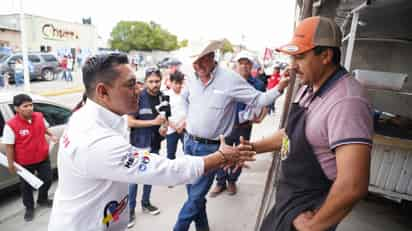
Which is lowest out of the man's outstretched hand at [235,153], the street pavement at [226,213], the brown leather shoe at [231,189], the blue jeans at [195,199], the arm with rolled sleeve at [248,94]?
the street pavement at [226,213]

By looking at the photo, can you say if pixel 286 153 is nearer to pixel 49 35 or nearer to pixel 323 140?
pixel 323 140

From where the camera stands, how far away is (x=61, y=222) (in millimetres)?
1337

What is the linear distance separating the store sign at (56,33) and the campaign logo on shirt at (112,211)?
28.7 meters

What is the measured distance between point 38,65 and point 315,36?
18.9 metres

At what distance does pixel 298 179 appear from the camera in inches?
55.8

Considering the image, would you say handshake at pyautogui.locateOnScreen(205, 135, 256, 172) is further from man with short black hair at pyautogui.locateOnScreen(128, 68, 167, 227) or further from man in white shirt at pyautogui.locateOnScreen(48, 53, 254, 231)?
man with short black hair at pyautogui.locateOnScreen(128, 68, 167, 227)

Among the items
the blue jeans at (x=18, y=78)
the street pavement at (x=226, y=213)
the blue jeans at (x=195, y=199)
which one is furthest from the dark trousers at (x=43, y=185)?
the blue jeans at (x=18, y=78)

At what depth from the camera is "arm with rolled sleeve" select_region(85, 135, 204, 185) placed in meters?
1.20

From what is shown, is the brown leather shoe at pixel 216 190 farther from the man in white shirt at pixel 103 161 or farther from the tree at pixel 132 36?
the tree at pixel 132 36

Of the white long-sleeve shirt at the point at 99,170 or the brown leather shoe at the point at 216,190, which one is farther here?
the brown leather shoe at the point at 216,190

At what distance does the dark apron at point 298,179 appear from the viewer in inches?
52.7

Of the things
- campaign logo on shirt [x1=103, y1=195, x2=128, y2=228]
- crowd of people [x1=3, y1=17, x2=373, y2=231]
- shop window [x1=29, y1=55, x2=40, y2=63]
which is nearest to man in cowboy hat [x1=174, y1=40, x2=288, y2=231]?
crowd of people [x1=3, y1=17, x2=373, y2=231]

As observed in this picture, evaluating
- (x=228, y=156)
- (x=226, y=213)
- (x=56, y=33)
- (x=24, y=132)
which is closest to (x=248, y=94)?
(x=228, y=156)

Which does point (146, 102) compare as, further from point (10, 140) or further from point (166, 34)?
point (166, 34)
